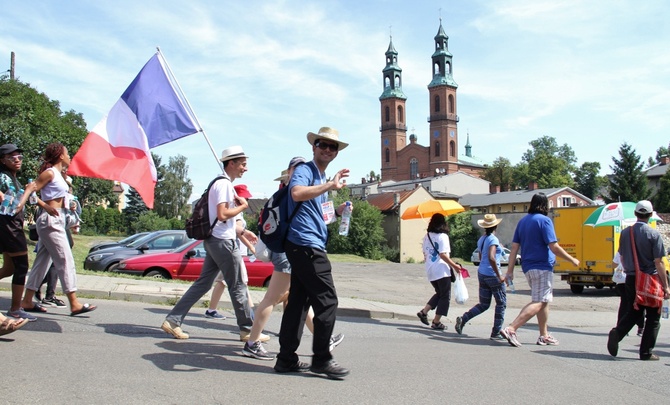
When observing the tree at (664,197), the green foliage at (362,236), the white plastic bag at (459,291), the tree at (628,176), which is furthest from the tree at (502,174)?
the white plastic bag at (459,291)

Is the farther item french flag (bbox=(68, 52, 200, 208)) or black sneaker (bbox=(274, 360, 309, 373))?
french flag (bbox=(68, 52, 200, 208))

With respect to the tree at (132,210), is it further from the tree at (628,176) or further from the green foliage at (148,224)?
the tree at (628,176)

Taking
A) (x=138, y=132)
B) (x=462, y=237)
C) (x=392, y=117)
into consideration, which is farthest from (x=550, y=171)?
(x=138, y=132)

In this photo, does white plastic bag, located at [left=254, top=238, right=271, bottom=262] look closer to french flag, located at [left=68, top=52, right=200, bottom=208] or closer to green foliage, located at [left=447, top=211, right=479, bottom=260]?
french flag, located at [left=68, top=52, right=200, bottom=208]

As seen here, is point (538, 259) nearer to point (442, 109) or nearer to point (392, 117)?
point (442, 109)

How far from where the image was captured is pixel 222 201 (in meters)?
5.92

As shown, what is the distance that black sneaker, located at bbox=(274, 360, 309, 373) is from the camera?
4.98 meters

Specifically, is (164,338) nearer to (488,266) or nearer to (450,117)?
(488,266)

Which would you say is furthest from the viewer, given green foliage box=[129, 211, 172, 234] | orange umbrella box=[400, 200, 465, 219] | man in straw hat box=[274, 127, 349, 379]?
green foliage box=[129, 211, 172, 234]

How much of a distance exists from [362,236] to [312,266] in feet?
172

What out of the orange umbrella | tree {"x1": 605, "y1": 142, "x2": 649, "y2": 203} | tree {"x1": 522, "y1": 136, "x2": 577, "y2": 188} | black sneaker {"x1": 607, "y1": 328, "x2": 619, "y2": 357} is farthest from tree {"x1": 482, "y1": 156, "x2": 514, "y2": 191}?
black sneaker {"x1": 607, "y1": 328, "x2": 619, "y2": 357}

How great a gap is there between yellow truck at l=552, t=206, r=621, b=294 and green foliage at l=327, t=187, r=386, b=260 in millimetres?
36366

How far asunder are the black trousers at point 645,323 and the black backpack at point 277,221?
4.17 m

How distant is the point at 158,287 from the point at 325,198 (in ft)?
19.2
